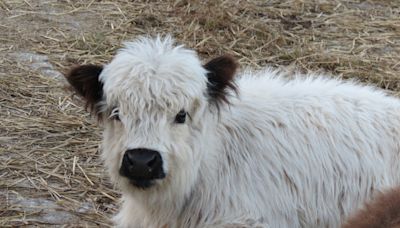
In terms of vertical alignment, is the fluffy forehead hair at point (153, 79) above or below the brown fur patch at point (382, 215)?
above

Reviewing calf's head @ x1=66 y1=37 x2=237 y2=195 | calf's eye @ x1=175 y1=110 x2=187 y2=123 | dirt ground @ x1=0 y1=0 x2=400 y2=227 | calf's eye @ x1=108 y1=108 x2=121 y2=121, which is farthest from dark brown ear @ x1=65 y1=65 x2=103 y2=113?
dirt ground @ x1=0 y1=0 x2=400 y2=227

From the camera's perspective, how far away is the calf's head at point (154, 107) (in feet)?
15.0

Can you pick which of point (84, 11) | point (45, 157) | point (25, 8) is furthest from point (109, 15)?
point (45, 157)

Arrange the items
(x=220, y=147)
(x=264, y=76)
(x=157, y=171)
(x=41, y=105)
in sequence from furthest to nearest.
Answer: (x=41, y=105) → (x=264, y=76) → (x=220, y=147) → (x=157, y=171)

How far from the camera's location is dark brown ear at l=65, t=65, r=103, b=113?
4812 mm

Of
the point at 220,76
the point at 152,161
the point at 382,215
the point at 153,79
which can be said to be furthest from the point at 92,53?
the point at 382,215

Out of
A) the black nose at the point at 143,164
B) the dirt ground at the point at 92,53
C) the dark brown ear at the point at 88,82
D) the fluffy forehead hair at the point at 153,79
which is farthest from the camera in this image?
the dirt ground at the point at 92,53

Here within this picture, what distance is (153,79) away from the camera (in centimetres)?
466

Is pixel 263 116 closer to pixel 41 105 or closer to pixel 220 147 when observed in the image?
pixel 220 147

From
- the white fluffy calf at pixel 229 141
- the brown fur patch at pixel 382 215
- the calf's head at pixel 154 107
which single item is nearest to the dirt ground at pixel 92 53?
the white fluffy calf at pixel 229 141

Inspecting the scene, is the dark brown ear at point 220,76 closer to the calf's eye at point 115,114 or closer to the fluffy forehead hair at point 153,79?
the fluffy forehead hair at point 153,79

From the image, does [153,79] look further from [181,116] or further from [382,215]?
[382,215]

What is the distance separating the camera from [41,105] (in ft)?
23.8

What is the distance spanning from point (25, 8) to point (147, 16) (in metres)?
1.31
